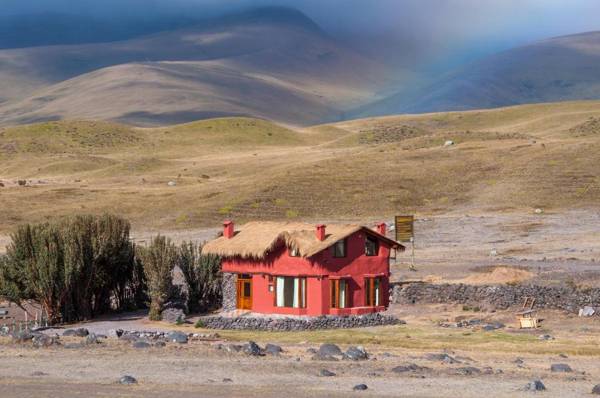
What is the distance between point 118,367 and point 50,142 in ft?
492

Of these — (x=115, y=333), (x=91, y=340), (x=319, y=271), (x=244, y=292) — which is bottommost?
(x=91, y=340)

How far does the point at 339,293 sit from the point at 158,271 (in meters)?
9.73

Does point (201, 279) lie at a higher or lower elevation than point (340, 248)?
lower

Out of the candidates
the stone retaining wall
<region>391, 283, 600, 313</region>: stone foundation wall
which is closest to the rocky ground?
<region>391, 283, 600, 313</region>: stone foundation wall

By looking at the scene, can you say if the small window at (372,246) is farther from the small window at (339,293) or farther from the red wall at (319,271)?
the small window at (339,293)

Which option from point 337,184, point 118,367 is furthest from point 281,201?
point 118,367

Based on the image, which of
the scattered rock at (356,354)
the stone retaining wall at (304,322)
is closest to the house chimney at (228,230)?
the stone retaining wall at (304,322)

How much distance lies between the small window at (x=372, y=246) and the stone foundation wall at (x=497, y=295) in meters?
2.84

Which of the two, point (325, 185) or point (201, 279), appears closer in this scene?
point (201, 279)

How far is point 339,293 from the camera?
57562 millimetres

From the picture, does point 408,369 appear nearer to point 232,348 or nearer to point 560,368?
point 560,368

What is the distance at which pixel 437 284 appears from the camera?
61094mm

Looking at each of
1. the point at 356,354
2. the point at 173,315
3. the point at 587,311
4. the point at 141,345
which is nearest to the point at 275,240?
the point at 173,315

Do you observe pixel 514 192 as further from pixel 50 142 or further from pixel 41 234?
pixel 50 142
